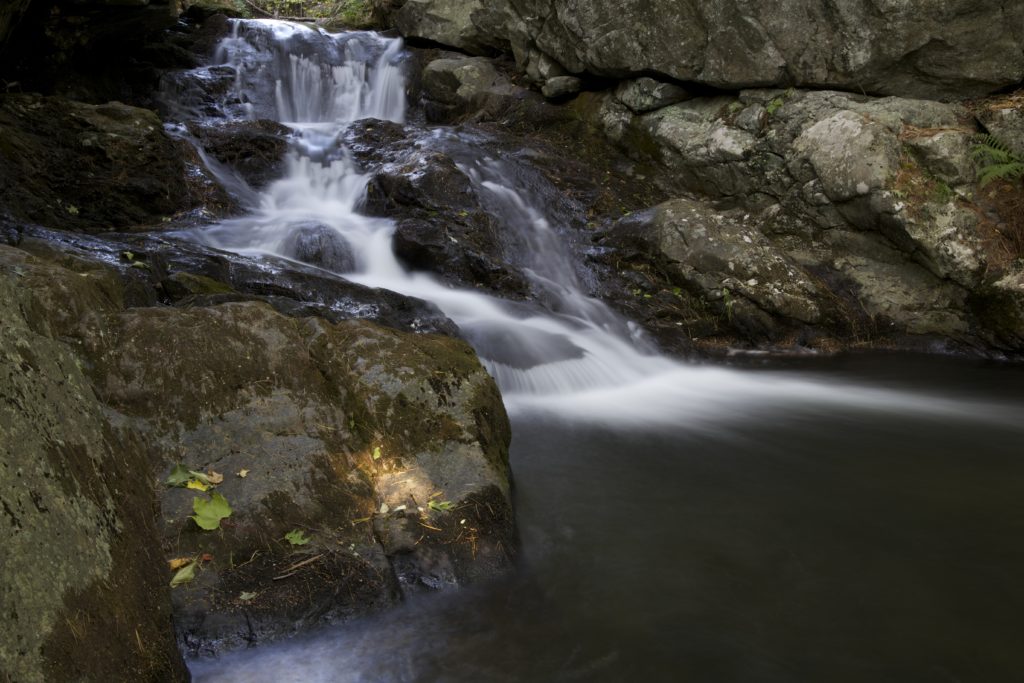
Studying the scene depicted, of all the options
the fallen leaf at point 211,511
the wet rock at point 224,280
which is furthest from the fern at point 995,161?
the fallen leaf at point 211,511

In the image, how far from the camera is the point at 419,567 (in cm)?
324

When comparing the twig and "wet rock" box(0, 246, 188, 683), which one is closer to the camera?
"wet rock" box(0, 246, 188, 683)

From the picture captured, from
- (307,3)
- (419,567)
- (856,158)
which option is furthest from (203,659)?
(307,3)

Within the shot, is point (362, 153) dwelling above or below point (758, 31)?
below

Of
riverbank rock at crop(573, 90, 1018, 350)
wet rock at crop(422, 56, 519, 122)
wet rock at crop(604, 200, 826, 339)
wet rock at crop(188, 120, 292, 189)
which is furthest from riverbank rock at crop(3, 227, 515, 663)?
wet rock at crop(422, 56, 519, 122)

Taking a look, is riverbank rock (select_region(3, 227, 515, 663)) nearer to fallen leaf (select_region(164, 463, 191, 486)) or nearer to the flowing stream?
fallen leaf (select_region(164, 463, 191, 486))

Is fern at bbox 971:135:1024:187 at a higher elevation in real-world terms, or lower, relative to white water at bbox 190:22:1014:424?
higher

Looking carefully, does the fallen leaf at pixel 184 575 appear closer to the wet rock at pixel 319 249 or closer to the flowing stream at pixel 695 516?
the flowing stream at pixel 695 516

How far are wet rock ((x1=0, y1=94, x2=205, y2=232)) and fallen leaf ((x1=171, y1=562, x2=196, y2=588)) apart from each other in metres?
5.00

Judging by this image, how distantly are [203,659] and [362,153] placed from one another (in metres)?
8.83

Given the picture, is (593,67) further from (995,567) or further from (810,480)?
(995,567)

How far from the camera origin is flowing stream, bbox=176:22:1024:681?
9.76 ft

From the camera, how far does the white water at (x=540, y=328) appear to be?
652cm

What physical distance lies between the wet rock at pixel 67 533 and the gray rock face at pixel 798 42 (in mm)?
9327
